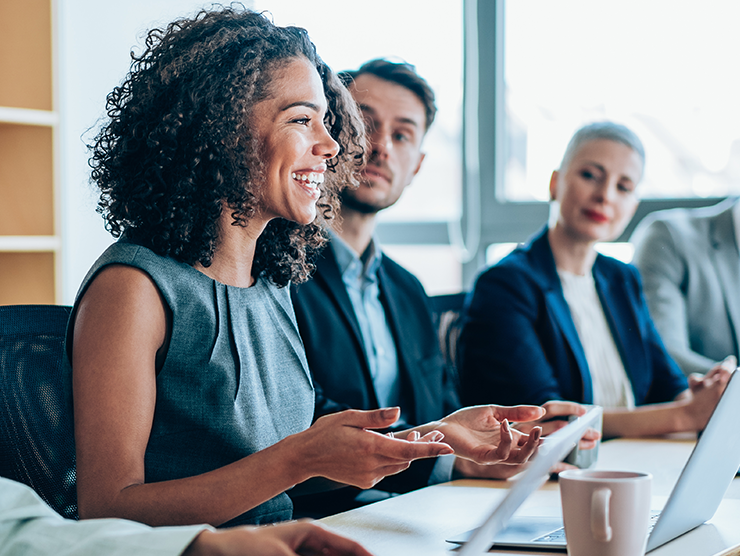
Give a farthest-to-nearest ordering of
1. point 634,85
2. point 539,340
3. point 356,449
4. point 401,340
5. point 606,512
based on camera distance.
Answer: point 634,85, point 539,340, point 401,340, point 356,449, point 606,512

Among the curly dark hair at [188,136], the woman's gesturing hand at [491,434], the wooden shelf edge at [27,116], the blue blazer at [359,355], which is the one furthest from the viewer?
the wooden shelf edge at [27,116]

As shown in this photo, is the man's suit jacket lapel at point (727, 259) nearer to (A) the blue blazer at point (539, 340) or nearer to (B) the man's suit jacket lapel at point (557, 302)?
(A) the blue blazer at point (539, 340)

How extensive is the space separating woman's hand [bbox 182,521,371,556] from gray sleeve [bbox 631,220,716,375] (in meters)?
1.90

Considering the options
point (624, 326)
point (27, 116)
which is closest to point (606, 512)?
point (624, 326)

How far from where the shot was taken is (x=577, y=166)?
203 centimetres

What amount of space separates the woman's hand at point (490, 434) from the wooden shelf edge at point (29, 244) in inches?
60.4

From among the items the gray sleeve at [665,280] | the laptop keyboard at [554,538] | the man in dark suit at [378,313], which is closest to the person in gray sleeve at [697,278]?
the gray sleeve at [665,280]

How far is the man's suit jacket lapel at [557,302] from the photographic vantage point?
188cm

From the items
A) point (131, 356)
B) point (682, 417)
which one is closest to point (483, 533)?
point (131, 356)

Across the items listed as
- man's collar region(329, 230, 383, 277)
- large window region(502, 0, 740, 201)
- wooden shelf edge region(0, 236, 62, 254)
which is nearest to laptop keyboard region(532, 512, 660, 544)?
man's collar region(329, 230, 383, 277)

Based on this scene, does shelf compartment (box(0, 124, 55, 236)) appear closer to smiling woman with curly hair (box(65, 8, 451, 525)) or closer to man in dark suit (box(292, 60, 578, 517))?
man in dark suit (box(292, 60, 578, 517))

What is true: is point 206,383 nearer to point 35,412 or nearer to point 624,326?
point 35,412

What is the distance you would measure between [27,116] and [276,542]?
1965mm

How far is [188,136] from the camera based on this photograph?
120cm
